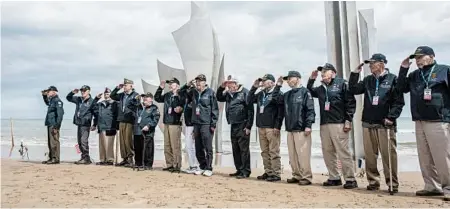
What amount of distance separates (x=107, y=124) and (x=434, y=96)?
496cm

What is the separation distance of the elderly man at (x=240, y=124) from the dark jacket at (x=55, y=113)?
10.0 ft

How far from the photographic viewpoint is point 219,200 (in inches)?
159

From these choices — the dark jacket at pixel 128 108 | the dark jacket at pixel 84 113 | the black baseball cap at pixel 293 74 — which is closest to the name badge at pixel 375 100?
the black baseball cap at pixel 293 74

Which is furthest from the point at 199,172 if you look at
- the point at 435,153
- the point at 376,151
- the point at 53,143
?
the point at 435,153

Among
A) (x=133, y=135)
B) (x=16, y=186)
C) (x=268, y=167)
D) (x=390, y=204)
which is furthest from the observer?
(x=133, y=135)

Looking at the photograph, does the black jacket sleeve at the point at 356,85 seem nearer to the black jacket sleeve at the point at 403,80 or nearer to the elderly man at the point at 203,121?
the black jacket sleeve at the point at 403,80

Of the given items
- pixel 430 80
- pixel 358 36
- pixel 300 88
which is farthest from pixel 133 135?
pixel 430 80

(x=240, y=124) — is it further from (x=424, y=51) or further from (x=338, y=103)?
(x=424, y=51)

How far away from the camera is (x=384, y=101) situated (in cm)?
447

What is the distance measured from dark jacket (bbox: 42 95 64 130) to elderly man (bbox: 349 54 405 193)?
16.1 ft

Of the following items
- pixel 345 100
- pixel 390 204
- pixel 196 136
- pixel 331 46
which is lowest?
pixel 390 204

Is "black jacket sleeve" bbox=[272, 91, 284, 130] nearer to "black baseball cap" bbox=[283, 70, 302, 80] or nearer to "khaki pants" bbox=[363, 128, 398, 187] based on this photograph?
"black baseball cap" bbox=[283, 70, 302, 80]

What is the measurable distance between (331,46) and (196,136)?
253 centimetres

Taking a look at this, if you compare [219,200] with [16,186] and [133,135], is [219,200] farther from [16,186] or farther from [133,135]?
[133,135]
